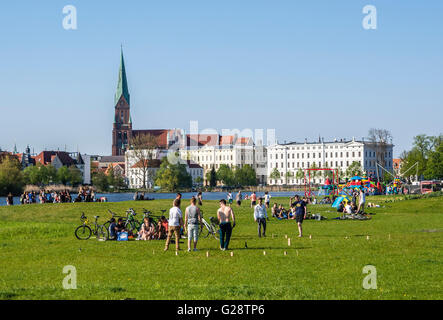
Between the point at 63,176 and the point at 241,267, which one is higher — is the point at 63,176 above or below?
above

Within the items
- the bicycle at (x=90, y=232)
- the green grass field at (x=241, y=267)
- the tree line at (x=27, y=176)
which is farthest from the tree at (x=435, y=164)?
the bicycle at (x=90, y=232)

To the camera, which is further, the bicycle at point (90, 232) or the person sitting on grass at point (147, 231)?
the bicycle at point (90, 232)

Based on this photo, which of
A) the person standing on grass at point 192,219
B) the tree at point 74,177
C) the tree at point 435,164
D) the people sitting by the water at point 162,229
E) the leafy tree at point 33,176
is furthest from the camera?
the tree at point 74,177

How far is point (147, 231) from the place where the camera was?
99.9 ft

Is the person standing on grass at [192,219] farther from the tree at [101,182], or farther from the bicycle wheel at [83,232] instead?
the tree at [101,182]

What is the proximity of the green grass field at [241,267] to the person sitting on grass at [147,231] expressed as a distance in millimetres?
1288

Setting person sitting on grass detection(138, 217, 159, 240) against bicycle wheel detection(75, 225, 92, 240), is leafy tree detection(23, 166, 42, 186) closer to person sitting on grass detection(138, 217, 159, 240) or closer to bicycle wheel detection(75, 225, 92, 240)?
bicycle wheel detection(75, 225, 92, 240)

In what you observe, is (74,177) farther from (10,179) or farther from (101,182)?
(10,179)

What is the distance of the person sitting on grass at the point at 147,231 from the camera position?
99.6 feet

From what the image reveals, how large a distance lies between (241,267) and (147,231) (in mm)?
11375

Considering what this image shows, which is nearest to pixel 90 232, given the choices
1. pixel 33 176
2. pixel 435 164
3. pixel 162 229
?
pixel 162 229

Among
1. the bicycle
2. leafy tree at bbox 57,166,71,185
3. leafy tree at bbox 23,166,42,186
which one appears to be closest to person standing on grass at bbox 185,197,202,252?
the bicycle

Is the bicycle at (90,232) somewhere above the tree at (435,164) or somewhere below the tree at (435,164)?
below

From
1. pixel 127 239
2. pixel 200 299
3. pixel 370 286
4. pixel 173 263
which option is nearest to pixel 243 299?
pixel 200 299
